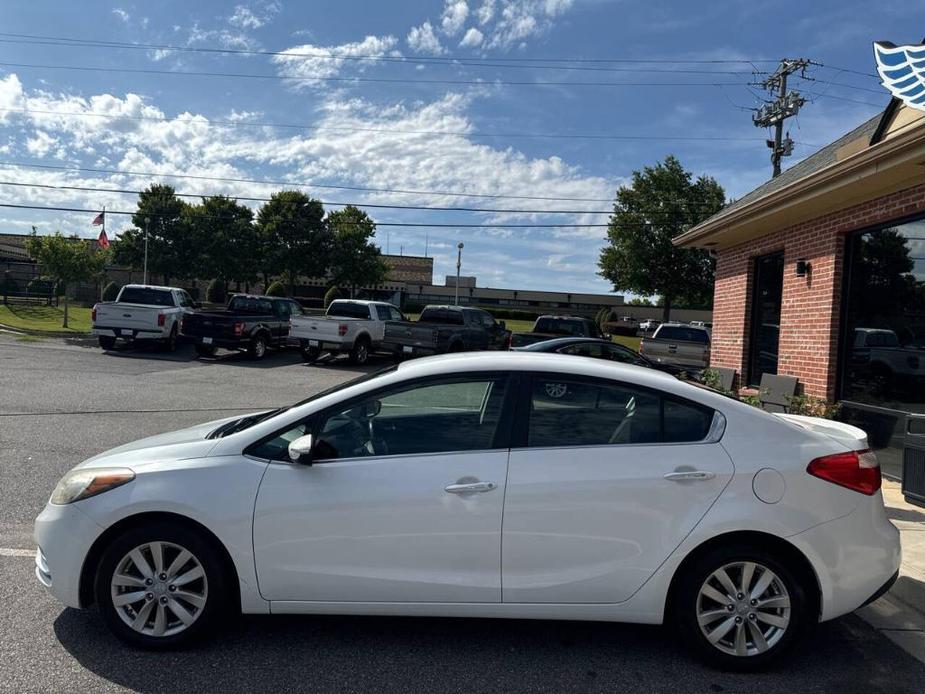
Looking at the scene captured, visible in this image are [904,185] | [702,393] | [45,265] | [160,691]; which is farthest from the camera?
[45,265]

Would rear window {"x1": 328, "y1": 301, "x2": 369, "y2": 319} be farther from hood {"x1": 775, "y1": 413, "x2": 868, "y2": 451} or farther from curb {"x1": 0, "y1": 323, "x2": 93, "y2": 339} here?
hood {"x1": 775, "y1": 413, "x2": 868, "y2": 451}

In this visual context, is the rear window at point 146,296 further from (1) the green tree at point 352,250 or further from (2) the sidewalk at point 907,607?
(1) the green tree at point 352,250

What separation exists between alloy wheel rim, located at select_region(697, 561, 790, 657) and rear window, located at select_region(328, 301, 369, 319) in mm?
18106

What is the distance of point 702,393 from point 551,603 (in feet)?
4.26

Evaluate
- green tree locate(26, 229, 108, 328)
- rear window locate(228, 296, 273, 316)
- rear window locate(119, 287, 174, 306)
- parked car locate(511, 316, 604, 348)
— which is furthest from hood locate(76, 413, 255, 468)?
green tree locate(26, 229, 108, 328)

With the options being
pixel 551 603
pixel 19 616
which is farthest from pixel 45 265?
pixel 551 603

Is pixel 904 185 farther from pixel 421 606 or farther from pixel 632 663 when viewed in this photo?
pixel 421 606

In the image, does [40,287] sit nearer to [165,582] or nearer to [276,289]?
[276,289]

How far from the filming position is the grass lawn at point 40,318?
27.3m

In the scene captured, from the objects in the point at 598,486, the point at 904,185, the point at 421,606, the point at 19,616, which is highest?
the point at 904,185

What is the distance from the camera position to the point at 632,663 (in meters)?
3.39

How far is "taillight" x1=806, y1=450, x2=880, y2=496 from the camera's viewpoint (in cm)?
333

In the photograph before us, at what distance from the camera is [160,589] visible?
3.36 metres

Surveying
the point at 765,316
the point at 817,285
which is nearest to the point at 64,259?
the point at 765,316
